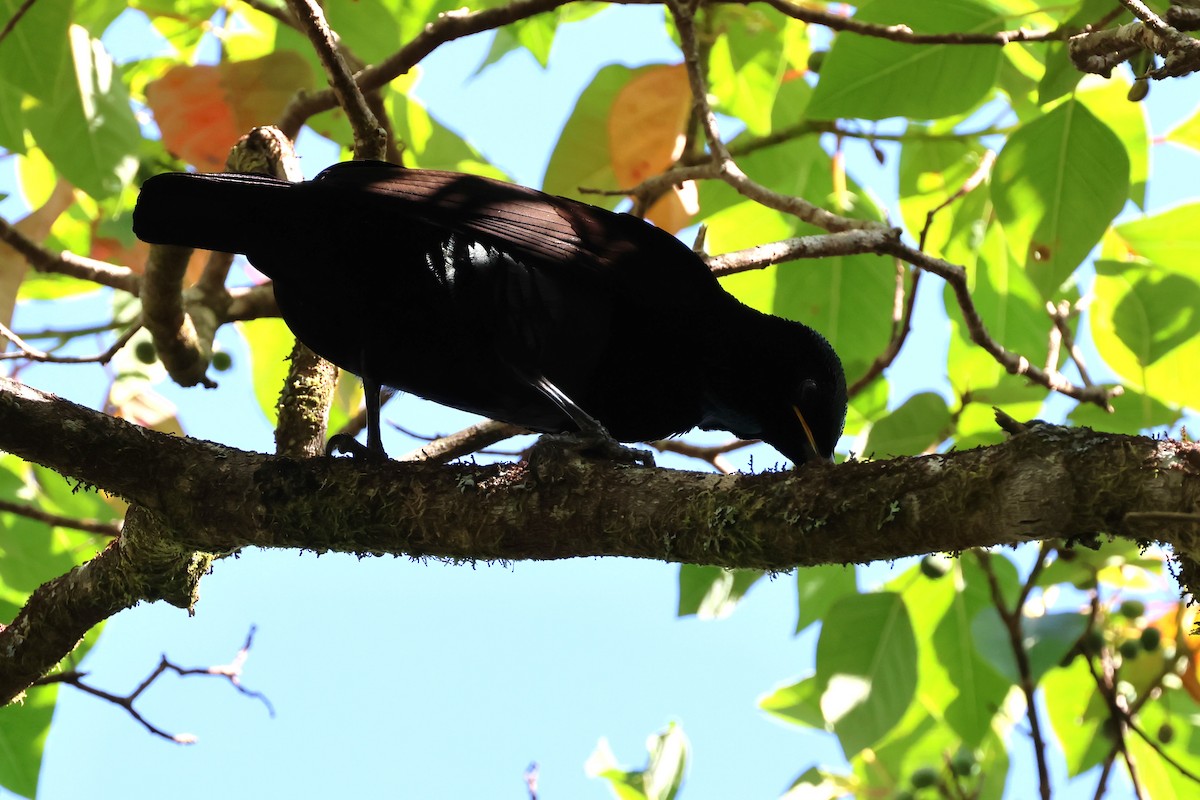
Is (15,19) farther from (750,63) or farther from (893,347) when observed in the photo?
(893,347)

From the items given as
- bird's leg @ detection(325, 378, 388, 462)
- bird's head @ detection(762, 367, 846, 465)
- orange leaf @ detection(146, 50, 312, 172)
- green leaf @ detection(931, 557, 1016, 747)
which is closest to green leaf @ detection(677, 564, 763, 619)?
bird's head @ detection(762, 367, 846, 465)

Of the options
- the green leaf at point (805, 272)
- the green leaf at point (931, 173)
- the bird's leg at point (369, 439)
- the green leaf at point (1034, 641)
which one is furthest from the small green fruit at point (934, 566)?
the bird's leg at point (369, 439)

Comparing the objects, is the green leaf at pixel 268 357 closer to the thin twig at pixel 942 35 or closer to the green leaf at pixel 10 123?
the green leaf at pixel 10 123

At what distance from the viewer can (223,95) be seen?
447 centimetres

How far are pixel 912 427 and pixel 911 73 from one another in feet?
3.80

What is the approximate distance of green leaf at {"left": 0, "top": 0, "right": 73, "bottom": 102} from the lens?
380 cm

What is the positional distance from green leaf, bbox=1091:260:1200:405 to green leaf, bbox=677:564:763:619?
4.93 ft

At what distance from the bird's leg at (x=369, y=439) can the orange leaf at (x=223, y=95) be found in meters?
1.55

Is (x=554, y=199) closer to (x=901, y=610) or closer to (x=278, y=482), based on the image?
(x=278, y=482)

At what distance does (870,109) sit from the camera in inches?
145

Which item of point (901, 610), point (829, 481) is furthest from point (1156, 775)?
point (829, 481)

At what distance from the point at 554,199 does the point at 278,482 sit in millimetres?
1401

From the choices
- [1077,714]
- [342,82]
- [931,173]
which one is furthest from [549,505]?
[1077,714]

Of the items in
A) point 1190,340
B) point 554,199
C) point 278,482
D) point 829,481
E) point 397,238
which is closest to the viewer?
point 829,481
